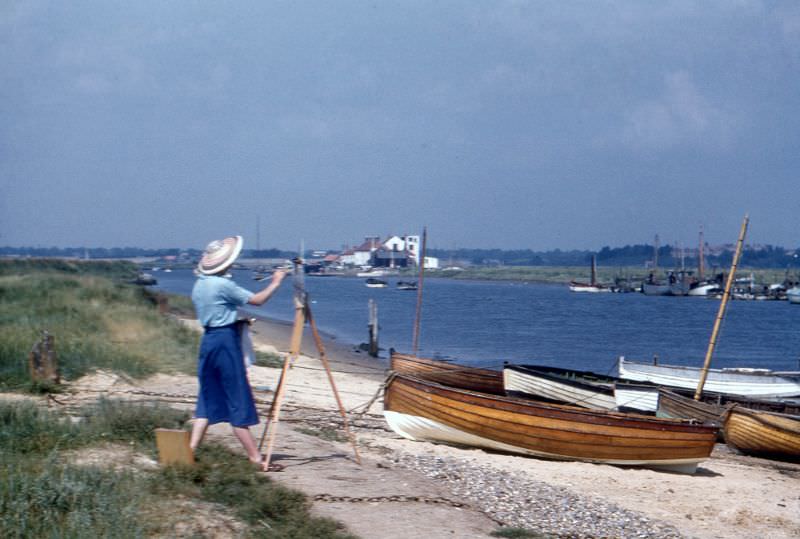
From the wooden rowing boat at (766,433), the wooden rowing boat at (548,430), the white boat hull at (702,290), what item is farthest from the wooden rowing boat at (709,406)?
the white boat hull at (702,290)

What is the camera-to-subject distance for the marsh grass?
43.1ft

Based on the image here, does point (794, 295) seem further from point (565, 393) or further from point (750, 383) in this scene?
point (565, 393)

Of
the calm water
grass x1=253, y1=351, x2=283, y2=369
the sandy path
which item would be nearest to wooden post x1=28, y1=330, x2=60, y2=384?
the sandy path

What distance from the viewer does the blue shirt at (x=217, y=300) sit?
280 inches

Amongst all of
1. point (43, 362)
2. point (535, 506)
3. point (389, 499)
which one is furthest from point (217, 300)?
point (43, 362)

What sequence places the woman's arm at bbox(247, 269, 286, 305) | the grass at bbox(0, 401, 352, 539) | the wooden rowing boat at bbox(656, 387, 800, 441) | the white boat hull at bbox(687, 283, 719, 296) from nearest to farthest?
the grass at bbox(0, 401, 352, 539) < the woman's arm at bbox(247, 269, 286, 305) < the wooden rowing boat at bbox(656, 387, 800, 441) < the white boat hull at bbox(687, 283, 719, 296)

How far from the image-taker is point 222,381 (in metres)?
7.21

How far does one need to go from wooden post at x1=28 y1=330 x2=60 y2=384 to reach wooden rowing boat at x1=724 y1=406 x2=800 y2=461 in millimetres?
12125

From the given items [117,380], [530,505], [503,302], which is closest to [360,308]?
[503,302]

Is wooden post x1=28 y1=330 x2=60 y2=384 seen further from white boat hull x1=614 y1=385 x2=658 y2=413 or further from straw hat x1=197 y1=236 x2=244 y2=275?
white boat hull x1=614 y1=385 x2=658 y2=413

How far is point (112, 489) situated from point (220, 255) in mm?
2267

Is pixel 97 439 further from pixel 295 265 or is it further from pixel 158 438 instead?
pixel 295 265

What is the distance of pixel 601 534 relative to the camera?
8008 mm

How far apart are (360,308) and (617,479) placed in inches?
2129
